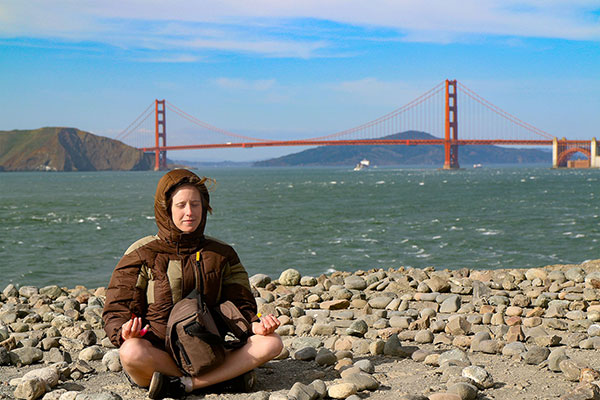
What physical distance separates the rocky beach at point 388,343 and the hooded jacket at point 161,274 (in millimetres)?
420

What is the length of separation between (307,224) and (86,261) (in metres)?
9.60

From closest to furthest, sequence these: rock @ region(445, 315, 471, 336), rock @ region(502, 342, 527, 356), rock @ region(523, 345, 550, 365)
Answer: rock @ region(523, 345, 550, 365) → rock @ region(502, 342, 527, 356) → rock @ region(445, 315, 471, 336)

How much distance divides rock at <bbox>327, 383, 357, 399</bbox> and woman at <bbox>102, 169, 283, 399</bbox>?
459 mm

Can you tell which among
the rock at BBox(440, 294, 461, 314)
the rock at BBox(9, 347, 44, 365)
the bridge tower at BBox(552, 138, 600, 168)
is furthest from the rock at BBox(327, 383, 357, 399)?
the bridge tower at BBox(552, 138, 600, 168)

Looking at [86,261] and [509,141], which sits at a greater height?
[509,141]

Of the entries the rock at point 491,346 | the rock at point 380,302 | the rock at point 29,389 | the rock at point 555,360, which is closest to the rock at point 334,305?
the rock at point 380,302

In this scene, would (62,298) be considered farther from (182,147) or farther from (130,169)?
(130,169)

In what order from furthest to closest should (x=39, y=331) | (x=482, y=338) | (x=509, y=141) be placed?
(x=509, y=141)
(x=39, y=331)
(x=482, y=338)

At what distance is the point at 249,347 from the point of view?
147 inches

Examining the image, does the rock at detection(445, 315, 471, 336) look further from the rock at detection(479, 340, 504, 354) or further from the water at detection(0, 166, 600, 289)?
the water at detection(0, 166, 600, 289)

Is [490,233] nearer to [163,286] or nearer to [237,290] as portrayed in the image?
[237,290]

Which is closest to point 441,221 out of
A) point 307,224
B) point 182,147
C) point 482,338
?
point 307,224

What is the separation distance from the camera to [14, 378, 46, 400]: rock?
140 inches

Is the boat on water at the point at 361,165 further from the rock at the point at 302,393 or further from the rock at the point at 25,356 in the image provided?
the rock at the point at 302,393
